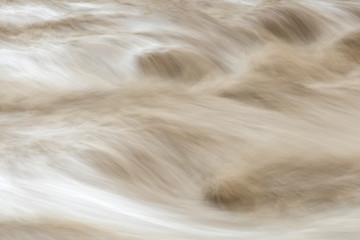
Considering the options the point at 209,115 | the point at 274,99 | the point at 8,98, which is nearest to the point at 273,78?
the point at 274,99

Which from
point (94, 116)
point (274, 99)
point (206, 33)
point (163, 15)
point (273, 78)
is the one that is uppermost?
point (163, 15)

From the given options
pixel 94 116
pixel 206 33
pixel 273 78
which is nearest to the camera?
pixel 94 116

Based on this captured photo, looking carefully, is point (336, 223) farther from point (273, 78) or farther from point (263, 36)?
point (263, 36)

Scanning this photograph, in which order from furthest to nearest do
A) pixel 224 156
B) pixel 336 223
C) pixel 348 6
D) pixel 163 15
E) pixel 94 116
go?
1. pixel 348 6
2. pixel 163 15
3. pixel 94 116
4. pixel 224 156
5. pixel 336 223

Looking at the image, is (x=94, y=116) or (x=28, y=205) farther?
(x=94, y=116)

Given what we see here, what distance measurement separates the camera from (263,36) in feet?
10.4

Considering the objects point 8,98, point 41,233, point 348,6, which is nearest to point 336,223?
point 41,233

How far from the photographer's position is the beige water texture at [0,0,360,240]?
4.71 feet

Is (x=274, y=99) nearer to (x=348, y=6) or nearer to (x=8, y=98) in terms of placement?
(x=8, y=98)

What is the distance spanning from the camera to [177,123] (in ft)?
6.56

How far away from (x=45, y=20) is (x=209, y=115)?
1.38 m

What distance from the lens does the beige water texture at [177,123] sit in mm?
1437

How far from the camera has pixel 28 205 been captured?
1.36 m

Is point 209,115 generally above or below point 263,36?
below
